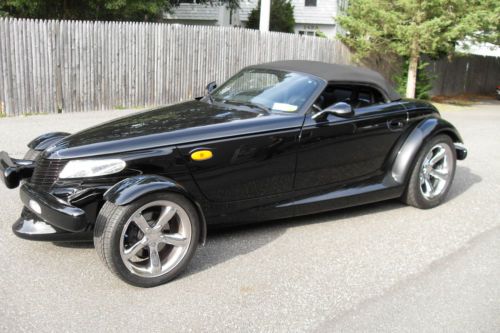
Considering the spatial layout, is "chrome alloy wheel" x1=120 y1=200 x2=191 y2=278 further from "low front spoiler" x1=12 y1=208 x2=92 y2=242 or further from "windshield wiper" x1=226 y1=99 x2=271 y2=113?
"windshield wiper" x1=226 y1=99 x2=271 y2=113

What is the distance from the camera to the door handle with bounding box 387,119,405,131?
206 inches

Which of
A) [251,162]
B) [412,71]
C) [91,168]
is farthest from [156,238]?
[412,71]

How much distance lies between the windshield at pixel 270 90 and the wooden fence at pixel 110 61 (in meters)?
Answer: 7.04

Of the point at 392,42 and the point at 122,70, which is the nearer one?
the point at 122,70

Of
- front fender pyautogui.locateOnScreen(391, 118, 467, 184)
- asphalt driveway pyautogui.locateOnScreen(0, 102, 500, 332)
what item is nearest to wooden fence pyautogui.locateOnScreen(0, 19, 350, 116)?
asphalt driveway pyautogui.locateOnScreen(0, 102, 500, 332)

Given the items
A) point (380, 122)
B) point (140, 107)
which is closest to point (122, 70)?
point (140, 107)

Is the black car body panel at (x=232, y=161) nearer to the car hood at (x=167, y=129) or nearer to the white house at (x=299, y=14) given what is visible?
the car hood at (x=167, y=129)

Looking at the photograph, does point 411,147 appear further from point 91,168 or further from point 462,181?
point 91,168

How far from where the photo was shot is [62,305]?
339cm

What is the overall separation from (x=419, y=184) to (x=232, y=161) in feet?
7.80

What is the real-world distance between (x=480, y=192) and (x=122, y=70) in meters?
8.75

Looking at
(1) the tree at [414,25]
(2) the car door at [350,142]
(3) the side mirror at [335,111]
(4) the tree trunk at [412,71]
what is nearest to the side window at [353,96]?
(2) the car door at [350,142]

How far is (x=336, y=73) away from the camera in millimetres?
5184

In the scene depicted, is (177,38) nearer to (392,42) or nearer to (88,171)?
(392,42)
